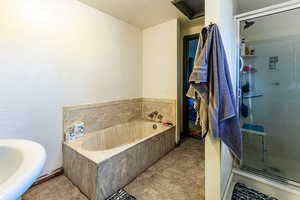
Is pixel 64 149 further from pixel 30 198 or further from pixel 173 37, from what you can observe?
pixel 173 37

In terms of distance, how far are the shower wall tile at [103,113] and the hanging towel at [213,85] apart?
1.61 metres

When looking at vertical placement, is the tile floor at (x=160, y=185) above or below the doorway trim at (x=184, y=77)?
below

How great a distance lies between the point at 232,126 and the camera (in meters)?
1.20

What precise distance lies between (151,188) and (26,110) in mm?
1627

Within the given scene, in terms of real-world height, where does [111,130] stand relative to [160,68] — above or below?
below

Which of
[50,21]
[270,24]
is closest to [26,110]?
[50,21]

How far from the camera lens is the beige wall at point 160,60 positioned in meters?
2.66

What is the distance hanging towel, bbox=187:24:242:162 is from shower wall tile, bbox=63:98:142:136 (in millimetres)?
1614

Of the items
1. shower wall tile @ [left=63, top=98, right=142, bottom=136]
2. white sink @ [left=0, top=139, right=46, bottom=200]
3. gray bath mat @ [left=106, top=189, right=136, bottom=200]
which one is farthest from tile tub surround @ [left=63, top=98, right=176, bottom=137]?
white sink @ [left=0, top=139, right=46, bottom=200]

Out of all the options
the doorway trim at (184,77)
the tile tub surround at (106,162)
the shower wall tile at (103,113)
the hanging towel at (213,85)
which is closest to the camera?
the hanging towel at (213,85)

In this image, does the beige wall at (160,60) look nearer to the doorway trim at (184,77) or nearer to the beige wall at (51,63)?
the doorway trim at (184,77)

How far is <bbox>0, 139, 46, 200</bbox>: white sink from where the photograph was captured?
0.46 m

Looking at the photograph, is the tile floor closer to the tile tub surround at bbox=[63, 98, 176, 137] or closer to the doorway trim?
the tile tub surround at bbox=[63, 98, 176, 137]

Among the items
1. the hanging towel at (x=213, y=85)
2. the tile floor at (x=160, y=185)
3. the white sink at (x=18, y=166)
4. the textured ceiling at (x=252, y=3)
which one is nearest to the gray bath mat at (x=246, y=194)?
the tile floor at (x=160, y=185)
